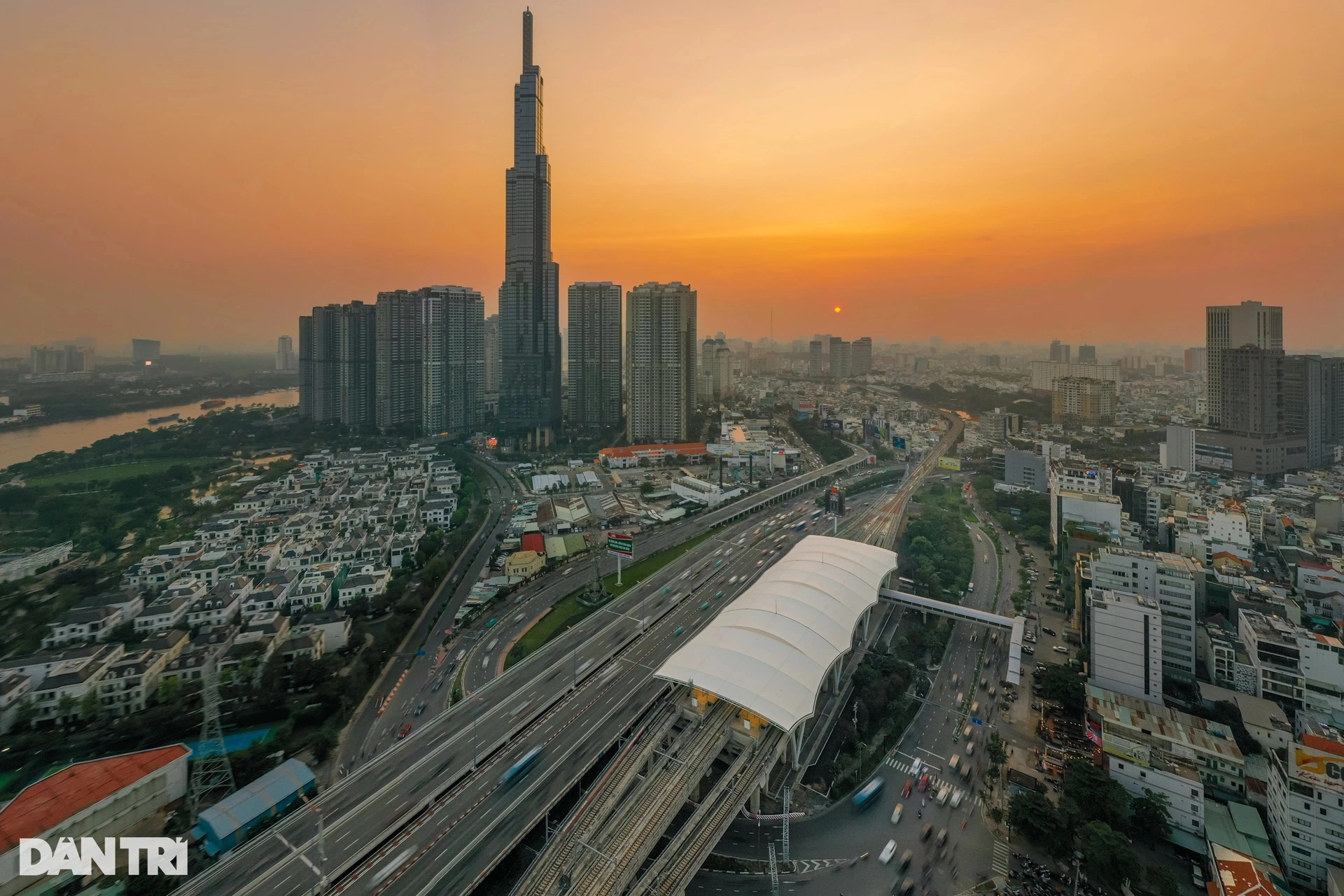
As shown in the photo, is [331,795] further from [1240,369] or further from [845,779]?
[1240,369]

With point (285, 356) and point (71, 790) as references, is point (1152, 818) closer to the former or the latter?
point (71, 790)

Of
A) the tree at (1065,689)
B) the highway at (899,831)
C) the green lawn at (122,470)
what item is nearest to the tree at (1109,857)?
the highway at (899,831)

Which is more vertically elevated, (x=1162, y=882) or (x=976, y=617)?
(x=976, y=617)

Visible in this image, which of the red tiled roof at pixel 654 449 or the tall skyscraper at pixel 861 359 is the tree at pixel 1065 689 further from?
the tall skyscraper at pixel 861 359

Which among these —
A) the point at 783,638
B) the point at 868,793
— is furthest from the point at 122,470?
the point at 868,793

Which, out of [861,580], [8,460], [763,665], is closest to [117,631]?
[763,665]
